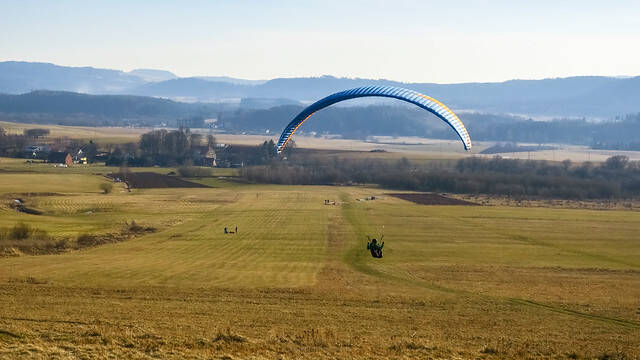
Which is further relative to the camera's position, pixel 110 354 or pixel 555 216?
pixel 555 216

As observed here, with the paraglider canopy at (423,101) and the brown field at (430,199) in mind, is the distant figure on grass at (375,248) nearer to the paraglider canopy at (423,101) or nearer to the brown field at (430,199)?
the paraglider canopy at (423,101)

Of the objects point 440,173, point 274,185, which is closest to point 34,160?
point 274,185

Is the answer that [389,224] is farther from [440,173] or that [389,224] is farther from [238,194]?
[440,173]

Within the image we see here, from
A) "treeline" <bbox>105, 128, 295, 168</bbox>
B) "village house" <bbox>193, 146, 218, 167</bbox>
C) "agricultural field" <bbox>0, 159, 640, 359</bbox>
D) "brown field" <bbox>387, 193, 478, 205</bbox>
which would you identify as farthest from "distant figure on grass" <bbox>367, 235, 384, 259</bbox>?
"village house" <bbox>193, 146, 218, 167</bbox>

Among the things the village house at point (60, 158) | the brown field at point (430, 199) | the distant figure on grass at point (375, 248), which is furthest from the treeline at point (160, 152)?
the distant figure on grass at point (375, 248)

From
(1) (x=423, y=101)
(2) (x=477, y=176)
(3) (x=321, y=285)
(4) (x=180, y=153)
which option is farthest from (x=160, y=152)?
(3) (x=321, y=285)
